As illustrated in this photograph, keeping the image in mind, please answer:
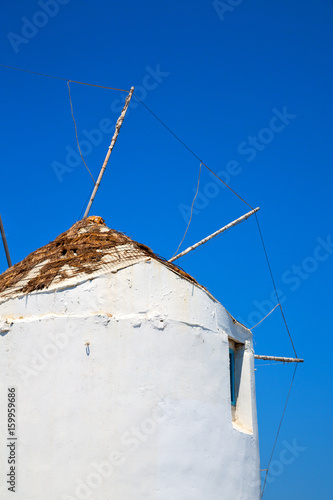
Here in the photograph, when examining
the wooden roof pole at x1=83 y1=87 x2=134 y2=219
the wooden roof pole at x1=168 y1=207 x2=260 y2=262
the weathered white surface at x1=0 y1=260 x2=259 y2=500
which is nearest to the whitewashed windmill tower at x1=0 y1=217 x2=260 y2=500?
the weathered white surface at x1=0 y1=260 x2=259 y2=500

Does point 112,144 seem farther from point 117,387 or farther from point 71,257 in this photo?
point 117,387

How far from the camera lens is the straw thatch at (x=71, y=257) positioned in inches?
390

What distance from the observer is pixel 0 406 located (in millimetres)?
9133

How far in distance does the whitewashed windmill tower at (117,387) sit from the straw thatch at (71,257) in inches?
1.4

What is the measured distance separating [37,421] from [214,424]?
8.33ft

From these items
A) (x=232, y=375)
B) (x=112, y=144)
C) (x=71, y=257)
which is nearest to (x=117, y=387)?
A: (x=71, y=257)

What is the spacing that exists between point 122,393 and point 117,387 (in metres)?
0.11

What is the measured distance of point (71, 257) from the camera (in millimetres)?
10266

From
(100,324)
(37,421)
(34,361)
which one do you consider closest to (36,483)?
(37,421)

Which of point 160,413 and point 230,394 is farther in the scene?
point 230,394

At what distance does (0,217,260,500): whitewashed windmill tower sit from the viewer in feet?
28.5

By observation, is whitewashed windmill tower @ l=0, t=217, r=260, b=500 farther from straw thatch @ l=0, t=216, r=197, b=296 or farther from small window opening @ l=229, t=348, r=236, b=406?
small window opening @ l=229, t=348, r=236, b=406

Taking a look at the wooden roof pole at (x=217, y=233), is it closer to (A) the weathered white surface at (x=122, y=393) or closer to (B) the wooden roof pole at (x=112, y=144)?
(B) the wooden roof pole at (x=112, y=144)

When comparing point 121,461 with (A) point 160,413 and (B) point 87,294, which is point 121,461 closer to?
(A) point 160,413
